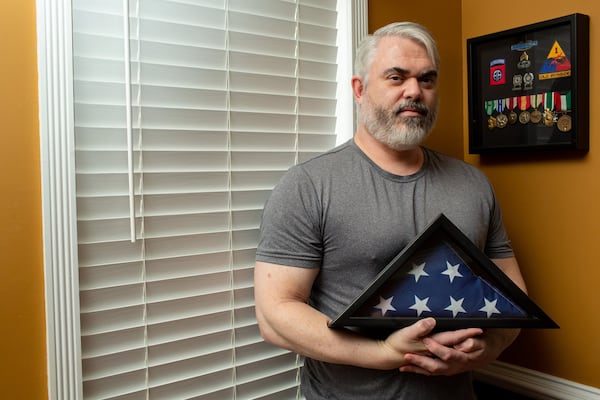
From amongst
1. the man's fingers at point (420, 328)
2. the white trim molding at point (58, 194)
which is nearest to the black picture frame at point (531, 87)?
the man's fingers at point (420, 328)

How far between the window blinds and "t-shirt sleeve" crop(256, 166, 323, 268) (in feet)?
0.57

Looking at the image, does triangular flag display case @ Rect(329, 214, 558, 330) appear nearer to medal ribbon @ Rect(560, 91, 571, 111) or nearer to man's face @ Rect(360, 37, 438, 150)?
man's face @ Rect(360, 37, 438, 150)

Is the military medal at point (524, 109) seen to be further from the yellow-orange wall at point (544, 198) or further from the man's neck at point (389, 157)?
the man's neck at point (389, 157)

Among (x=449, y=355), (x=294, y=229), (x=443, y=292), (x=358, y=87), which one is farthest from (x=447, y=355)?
(x=358, y=87)

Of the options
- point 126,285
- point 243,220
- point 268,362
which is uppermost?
point 243,220

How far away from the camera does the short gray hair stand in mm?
1356

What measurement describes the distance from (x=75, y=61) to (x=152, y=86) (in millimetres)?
179

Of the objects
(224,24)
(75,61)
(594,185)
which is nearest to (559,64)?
(594,185)

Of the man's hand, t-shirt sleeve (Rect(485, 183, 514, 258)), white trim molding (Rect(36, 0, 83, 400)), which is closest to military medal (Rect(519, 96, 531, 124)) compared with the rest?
t-shirt sleeve (Rect(485, 183, 514, 258))

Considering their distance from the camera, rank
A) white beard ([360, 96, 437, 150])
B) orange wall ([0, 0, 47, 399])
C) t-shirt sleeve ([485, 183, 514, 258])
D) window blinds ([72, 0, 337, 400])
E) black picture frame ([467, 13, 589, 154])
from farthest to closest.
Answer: black picture frame ([467, 13, 589, 154]) → t-shirt sleeve ([485, 183, 514, 258]) → white beard ([360, 96, 437, 150]) → window blinds ([72, 0, 337, 400]) → orange wall ([0, 0, 47, 399])

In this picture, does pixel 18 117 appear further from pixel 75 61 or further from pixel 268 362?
pixel 268 362

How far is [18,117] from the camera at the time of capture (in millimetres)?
1071

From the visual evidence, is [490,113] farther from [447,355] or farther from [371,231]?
[447,355]

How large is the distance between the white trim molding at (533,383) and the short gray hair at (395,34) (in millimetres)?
1069
